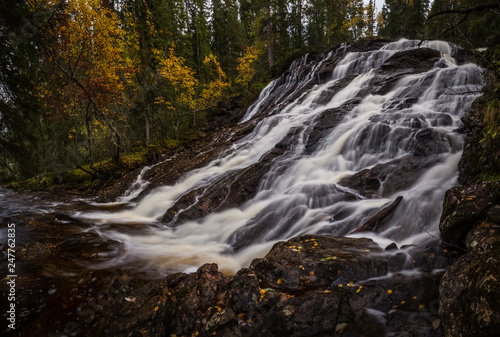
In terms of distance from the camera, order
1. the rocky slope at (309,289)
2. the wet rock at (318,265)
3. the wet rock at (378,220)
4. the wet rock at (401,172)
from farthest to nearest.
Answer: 1. the wet rock at (401,172)
2. the wet rock at (378,220)
3. the wet rock at (318,265)
4. the rocky slope at (309,289)

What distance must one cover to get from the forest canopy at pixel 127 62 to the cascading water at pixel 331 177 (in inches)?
97.2

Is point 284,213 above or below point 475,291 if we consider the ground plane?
below

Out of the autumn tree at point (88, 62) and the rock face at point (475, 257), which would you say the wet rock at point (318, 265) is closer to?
the rock face at point (475, 257)

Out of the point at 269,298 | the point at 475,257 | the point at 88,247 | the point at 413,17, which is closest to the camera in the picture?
the point at 475,257

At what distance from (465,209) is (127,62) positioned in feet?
53.2

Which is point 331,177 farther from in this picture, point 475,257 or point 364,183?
point 475,257

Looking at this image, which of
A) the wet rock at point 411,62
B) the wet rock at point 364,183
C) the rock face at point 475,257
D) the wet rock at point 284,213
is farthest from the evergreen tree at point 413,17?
the rock face at point 475,257

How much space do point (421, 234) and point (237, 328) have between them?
3.74 m

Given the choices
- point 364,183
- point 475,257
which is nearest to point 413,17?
point 364,183

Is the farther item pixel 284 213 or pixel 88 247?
pixel 284 213

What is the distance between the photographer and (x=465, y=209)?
136 inches

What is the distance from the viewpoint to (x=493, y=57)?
18.7 feet

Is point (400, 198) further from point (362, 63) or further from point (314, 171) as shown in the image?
point (362, 63)

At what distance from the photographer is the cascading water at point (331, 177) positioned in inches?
223
